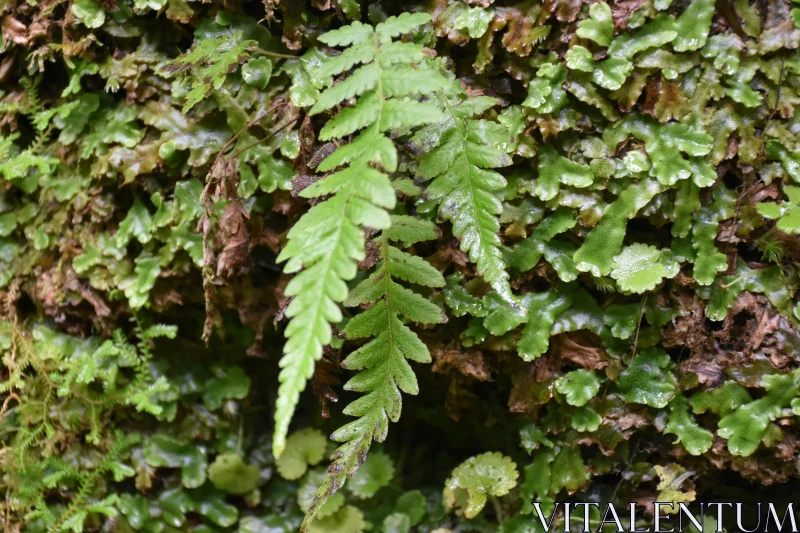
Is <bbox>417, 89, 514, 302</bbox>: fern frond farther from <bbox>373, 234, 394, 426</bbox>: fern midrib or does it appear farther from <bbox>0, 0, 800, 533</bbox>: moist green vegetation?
<bbox>373, 234, 394, 426</bbox>: fern midrib

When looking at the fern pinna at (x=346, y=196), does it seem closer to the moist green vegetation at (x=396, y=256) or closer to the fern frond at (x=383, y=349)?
the moist green vegetation at (x=396, y=256)

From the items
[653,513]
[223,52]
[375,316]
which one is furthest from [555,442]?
[223,52]

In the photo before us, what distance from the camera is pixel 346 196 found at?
3.56ft

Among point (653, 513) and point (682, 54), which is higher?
point (682, 54)

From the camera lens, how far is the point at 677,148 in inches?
55.6

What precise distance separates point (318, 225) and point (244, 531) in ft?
4.40

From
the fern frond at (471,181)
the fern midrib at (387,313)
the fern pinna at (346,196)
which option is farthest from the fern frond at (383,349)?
the fern pinna at (346,196)

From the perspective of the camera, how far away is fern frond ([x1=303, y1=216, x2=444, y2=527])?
1.28 m

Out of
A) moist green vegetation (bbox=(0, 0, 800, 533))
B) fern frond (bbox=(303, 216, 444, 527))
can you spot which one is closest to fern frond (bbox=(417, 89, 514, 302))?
moist green vegetation (bbox=(0, 0, 800, 533))

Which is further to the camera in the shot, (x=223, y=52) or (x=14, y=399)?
(x=14, y=399)

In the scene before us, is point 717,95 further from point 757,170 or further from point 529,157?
point 529,157

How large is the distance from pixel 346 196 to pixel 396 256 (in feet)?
1.02

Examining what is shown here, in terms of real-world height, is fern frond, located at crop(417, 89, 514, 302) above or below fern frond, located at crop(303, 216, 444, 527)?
above

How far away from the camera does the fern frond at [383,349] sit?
4.19 feet
